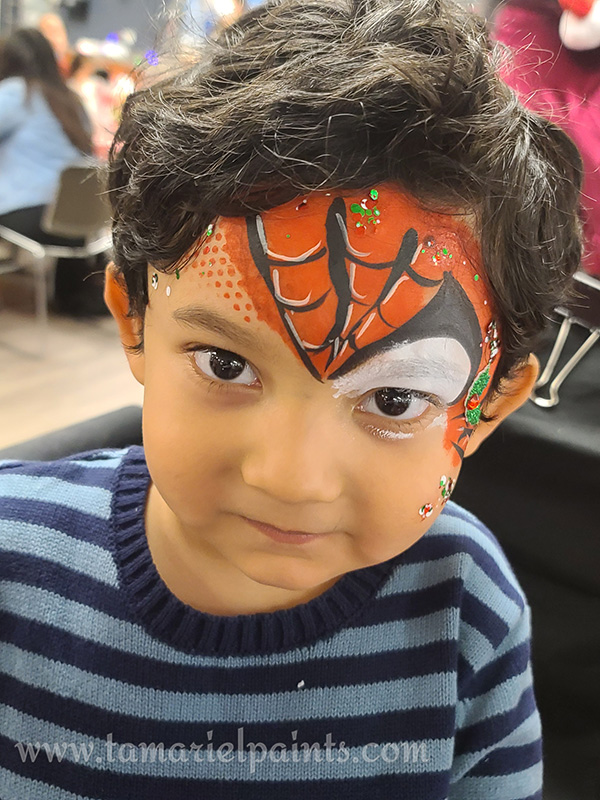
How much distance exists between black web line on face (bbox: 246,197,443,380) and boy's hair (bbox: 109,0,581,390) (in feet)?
0.09

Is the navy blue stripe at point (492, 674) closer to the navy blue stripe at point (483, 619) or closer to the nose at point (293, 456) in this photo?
the navy blue stripe at point (483, 619)

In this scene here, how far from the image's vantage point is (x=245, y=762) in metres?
0.77

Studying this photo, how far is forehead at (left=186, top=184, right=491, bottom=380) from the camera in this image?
1.76ft

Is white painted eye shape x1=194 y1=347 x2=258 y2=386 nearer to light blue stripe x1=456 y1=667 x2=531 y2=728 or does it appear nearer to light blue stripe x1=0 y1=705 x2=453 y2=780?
light blue stripe x1=0 y1=705 x2=453 y2=780

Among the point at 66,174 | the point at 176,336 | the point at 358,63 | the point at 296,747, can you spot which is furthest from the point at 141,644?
the point at 66,174

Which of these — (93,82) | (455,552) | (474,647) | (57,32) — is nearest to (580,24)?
(455,552)

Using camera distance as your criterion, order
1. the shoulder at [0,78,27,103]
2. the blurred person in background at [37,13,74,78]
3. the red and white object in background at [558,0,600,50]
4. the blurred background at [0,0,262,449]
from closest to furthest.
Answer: the red and white object in background at [558,0,600,50] → the blurred background at [0,0,262,449] → the shoulder at [0,78,27,103] → the blurred person in background at [37,13,74,78]

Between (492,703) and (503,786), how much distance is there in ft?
0.33

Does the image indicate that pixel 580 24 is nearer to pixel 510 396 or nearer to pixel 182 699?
pixel 510 396

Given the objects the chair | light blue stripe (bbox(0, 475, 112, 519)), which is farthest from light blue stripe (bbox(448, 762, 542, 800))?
the chair

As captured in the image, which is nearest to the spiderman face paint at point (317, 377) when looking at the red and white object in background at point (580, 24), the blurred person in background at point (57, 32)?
the red and white object in background at point (580, 24)

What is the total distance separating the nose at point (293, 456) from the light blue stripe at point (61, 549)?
0.30m

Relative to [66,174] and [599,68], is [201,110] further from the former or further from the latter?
[66,174]

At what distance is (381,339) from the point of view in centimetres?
56
